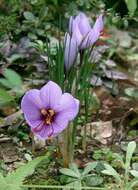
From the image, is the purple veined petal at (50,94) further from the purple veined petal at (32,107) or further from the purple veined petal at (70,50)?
the purple veined petal at (70,50)

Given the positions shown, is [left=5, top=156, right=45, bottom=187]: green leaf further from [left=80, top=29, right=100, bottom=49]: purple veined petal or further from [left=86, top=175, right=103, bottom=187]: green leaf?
[left=80, top=29, right=100, bottom=49]: purple veined petal

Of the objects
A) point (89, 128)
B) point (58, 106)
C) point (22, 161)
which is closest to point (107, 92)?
point (89, 128)

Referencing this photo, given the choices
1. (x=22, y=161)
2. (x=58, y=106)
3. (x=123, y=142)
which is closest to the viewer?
(x=58, y=106)

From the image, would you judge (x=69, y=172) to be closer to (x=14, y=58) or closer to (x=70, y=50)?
(x=70, y=50)

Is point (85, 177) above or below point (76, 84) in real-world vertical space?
below

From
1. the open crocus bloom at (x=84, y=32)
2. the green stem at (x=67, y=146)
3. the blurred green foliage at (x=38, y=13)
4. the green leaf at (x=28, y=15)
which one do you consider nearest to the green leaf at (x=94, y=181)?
the green stem at (x=67, y=146)

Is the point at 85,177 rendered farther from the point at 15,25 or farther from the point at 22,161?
the point at 15,25

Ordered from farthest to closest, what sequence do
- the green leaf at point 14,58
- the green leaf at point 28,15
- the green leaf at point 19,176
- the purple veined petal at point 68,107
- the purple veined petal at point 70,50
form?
the green leaf at point 28,15
the green leaf at point 14,58
the purple veined petal at point 70,50
the purple veined petal at point 68,107
the green leaf at point 19,176

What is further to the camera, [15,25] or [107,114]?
[15,25]
